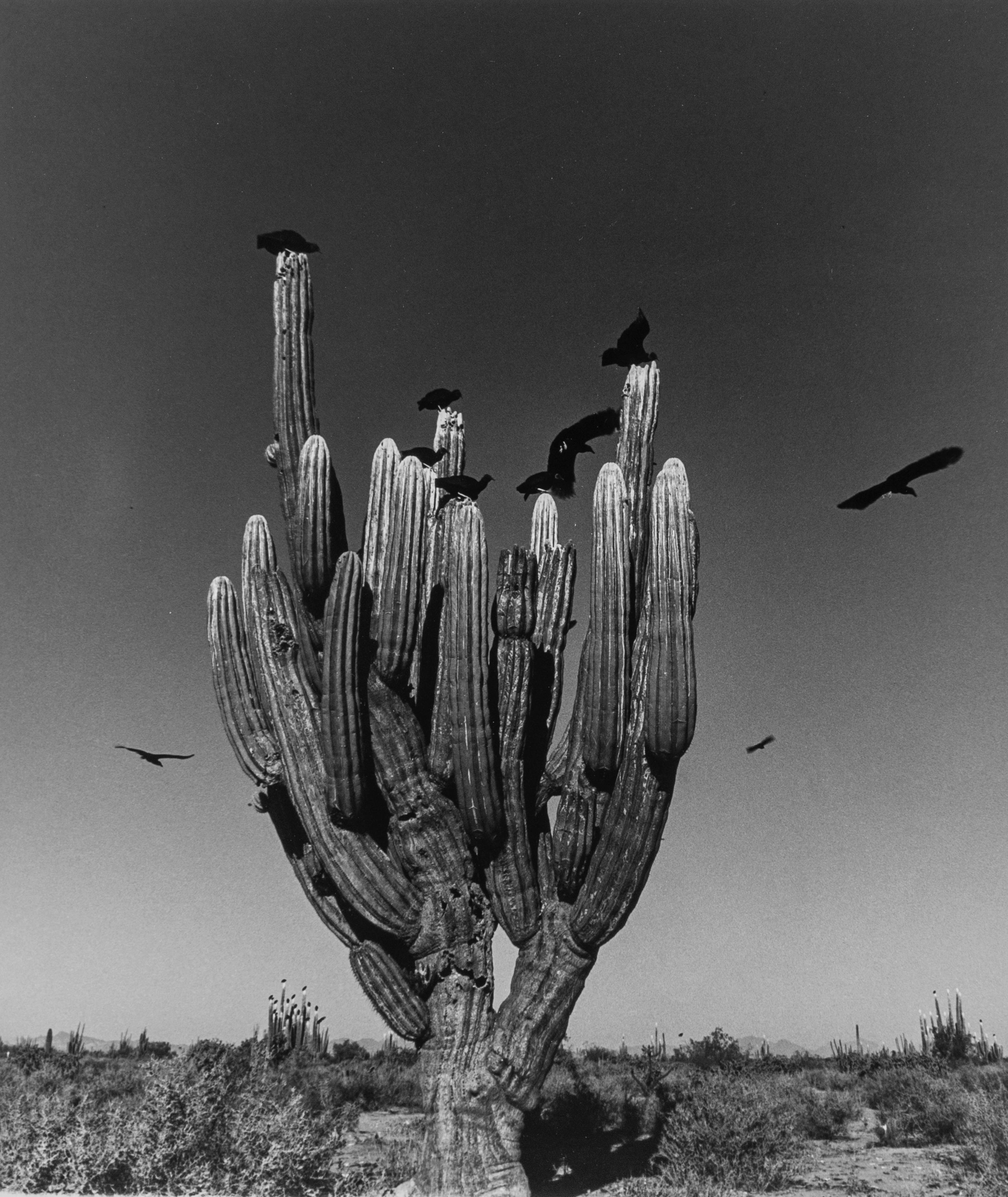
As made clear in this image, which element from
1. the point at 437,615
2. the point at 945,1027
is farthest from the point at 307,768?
the point at 945,1027

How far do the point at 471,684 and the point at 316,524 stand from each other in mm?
2005

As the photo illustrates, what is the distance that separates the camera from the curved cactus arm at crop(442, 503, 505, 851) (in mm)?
7703

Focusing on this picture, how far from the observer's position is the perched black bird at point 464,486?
8367mm

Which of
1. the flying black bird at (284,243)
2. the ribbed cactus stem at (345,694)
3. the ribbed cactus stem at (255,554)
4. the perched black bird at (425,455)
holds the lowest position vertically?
the ribbed cactus stem at (345,694)

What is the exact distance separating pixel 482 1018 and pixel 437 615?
3.61m

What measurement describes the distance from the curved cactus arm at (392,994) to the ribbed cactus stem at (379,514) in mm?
2981

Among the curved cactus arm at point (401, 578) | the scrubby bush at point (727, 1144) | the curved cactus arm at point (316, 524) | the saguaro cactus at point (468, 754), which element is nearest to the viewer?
the saguaro cactus at point (468, 754)

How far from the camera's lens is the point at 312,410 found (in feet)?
29.7

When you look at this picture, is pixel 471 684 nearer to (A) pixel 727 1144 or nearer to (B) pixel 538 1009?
(B) pixel 538 1009

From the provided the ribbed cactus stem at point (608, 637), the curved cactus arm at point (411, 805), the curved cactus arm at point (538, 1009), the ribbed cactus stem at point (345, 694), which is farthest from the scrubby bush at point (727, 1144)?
the ribbed cactus stem at point (345, 694)

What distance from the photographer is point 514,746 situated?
806 cm

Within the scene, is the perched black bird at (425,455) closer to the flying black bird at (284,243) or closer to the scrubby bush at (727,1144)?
the flying black bird at (284,243)

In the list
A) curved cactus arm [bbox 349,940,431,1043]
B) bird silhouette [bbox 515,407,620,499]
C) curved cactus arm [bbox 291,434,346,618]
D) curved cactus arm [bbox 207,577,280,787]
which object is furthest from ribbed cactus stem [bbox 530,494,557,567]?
curved cactus arm [bbox 349,940,431,1043]

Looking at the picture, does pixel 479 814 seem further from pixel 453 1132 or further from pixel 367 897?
pixel 453 1132
